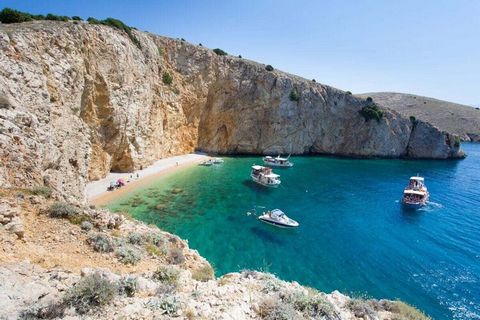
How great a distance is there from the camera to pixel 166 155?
186 ft

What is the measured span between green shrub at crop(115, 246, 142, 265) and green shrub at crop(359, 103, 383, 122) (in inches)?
3138

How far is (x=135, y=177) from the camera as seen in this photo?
141ft

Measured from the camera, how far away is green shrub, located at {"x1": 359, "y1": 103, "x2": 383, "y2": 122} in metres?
78.8

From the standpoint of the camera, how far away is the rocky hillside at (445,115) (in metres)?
132

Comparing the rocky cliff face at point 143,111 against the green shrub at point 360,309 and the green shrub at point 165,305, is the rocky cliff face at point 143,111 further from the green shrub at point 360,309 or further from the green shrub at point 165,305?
the green shrub at point 360,309

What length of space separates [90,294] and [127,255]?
4181mm

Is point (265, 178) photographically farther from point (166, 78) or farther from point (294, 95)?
point (294, 95)

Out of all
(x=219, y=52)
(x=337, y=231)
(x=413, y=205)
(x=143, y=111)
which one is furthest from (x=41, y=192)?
(x=219, y=52)

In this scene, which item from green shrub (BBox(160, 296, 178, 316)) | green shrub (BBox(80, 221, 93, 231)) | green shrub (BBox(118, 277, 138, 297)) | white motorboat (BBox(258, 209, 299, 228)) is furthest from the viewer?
white motorboat (BBox(258, 209, 299, 228))

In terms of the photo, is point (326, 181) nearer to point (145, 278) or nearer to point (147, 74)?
point (147, 74)

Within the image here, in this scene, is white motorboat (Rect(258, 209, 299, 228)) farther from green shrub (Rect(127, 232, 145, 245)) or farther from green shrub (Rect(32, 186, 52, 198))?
green shrub (Rect(32, 186, 52, 198))

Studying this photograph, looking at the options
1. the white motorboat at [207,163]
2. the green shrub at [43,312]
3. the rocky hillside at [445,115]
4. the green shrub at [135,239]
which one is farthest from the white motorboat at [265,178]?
the rocky hillside at [445,115]

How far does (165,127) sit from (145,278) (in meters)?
49.6

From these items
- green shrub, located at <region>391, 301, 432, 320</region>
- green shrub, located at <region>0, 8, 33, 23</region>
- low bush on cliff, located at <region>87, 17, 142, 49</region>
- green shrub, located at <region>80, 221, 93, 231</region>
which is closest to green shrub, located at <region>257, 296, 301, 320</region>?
green shrub, located at <region>391, 301, 432, 320</region>
